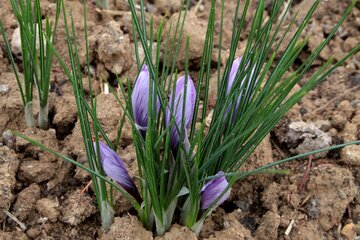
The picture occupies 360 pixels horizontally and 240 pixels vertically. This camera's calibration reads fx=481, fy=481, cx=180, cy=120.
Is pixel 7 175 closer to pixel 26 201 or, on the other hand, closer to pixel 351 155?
pixel 26 201

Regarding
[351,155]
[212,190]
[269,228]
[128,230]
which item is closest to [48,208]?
[128,230]

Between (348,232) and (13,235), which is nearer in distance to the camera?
(13,235)

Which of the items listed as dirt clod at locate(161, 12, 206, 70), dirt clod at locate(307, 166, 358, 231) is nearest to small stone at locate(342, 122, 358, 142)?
dirt clod at locate(307, 166, 358, 231)

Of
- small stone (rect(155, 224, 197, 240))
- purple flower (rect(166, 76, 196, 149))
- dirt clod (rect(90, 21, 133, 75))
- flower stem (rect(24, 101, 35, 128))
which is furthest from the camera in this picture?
dirt clod (rect(90, 21, 133, 75))

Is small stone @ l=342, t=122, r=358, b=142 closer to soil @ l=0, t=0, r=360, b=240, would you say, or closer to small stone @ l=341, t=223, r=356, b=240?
soil @ l=0, t=0, r=360, b=240

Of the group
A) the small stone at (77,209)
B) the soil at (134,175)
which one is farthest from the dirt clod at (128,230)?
the small stone at (77,209)
